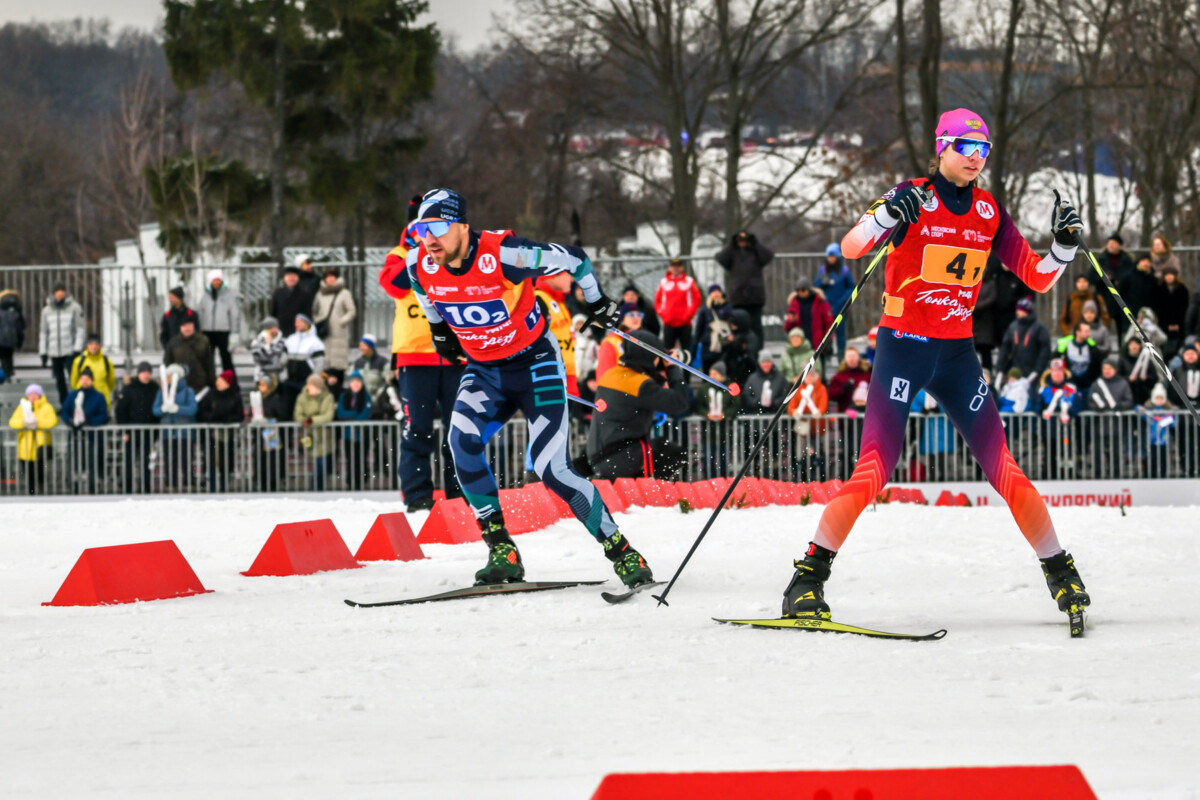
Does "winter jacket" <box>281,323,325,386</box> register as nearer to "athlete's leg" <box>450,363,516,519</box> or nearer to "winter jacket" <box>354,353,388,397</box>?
"winter jacket" <box>354,353,388,397</box>

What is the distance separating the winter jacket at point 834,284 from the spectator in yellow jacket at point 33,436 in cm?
860

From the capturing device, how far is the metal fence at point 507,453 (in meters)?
14.3

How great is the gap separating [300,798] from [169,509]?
347 inches

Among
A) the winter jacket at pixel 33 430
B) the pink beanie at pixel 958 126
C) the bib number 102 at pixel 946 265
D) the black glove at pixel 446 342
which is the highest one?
the pink beanie at pixel 958 126

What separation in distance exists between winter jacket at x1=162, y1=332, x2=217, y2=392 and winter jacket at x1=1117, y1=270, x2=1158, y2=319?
33.0 ft

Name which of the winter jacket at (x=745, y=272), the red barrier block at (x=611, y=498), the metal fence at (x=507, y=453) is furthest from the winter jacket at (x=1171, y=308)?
the red barrier block at (x=611, y=498)

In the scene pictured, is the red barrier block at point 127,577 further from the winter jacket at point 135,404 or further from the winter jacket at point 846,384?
the winter jacket at point 846,384

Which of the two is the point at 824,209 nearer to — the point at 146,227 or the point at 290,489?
the point at 146,227

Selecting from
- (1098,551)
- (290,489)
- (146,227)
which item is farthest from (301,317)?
(146,227)

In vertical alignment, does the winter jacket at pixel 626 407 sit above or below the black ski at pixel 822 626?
above

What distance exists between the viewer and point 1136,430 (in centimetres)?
1448

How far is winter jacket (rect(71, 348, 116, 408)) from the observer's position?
16316mm

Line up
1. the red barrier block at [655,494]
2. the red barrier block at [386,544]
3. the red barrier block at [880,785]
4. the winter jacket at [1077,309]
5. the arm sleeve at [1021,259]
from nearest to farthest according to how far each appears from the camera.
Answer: the red barrier block at [880,785], the arm sleeve at [1021,259], the red barrier block at [386,544], the red barrier block at [655,494], the winter jacket at [1077,309]

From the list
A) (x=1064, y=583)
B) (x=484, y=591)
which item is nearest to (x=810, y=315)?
(x=484, y=591)
